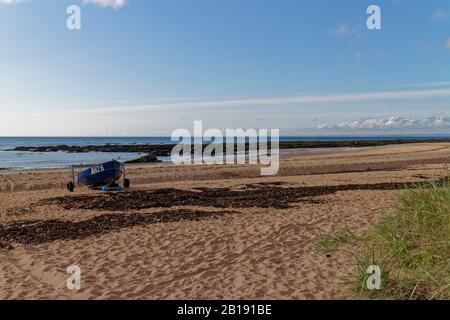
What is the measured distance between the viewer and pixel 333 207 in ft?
41.9

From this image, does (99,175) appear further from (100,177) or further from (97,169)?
(97,169)

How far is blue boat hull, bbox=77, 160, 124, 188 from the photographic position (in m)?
19.6

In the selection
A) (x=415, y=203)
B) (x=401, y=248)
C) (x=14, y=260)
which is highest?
(x=415, y=203)

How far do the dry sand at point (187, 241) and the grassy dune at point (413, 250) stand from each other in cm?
52

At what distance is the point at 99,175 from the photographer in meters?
19.7

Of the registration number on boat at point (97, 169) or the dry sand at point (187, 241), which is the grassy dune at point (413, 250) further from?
the registration number on boat at point (97, 169)

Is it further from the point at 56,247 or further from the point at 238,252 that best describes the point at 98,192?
the point at 238,252

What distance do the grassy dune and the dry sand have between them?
1.71 ft

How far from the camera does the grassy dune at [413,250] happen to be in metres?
5.71
